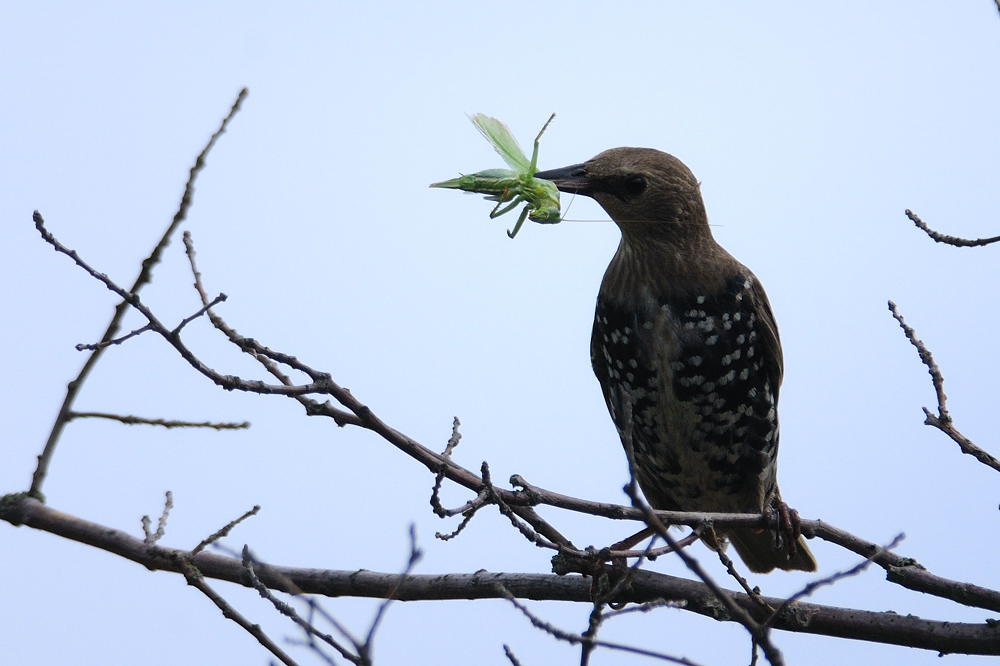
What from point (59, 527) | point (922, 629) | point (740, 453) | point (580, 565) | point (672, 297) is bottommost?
point (922, 629)

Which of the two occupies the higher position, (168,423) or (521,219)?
(521,219)

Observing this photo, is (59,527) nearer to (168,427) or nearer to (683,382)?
(168,427)

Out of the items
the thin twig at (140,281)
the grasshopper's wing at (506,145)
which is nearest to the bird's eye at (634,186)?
the grasshopper's wing at (506,145)

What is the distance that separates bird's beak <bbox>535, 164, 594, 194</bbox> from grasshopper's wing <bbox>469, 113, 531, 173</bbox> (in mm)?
72

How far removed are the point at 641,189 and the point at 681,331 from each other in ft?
1.83

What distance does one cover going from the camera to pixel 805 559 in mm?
3996

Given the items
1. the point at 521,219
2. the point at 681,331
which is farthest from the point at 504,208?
the point at 681,331

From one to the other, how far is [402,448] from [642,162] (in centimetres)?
179

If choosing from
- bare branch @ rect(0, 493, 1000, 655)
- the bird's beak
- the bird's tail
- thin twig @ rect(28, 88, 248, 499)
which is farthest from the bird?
thin twig @ rect(28, 88, 248, 499)

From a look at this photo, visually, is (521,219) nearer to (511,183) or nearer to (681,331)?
(511,183)

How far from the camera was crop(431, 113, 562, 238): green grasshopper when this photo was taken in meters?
3.41

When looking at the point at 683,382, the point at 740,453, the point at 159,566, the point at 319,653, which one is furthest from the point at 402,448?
the point at 740,453

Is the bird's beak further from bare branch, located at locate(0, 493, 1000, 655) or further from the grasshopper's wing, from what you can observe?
bare branch, located at locate(0, 493, 1000, 655)

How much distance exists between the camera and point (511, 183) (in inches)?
135
